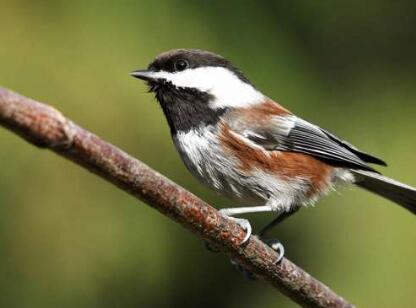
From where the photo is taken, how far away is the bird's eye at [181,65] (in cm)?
193

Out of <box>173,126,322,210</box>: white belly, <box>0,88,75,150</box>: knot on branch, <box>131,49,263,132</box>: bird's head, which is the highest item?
<box>131,49,263,132</box>: bird's head

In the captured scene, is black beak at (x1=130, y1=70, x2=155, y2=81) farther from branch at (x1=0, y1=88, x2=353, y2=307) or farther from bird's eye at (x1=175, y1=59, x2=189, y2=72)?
branch at (x1=0, y1=88, x2=353, y2=307)

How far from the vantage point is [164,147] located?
1.79 m

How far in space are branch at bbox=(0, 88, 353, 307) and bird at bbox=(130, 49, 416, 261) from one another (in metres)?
0.38

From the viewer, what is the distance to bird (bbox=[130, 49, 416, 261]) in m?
1.89

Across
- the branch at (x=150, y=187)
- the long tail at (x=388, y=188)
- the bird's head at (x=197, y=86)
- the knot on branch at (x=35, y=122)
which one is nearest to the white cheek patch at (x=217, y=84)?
the bird's head at (x=197, y=86)

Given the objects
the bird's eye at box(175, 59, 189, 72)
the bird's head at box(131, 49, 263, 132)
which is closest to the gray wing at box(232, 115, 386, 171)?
the bird's head at box(131, 49, 263, 132)

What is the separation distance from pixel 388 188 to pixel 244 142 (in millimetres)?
440

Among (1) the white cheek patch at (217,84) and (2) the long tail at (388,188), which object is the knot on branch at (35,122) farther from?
(2) the long tail at (388,188)

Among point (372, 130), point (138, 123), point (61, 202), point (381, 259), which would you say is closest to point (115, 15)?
point (138, 123)

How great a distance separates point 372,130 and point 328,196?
0.31 metres

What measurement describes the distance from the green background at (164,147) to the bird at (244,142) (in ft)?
0.24

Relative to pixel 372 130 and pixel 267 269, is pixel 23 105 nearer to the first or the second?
pixel 267 269

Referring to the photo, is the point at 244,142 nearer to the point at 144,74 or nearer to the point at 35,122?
the point at 144,74
